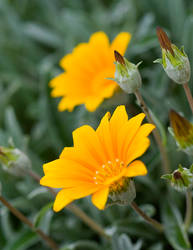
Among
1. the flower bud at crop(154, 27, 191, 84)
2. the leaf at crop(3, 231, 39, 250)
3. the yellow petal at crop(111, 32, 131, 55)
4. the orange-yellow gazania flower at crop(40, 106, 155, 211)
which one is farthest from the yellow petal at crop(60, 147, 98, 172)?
the yellow petal at crop(111, 32, 131, 55)

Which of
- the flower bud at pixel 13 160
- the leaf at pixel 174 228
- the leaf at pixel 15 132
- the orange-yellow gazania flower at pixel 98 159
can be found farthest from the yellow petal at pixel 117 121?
the leaf at pixel 15 132

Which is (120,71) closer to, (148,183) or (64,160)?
(64,160)

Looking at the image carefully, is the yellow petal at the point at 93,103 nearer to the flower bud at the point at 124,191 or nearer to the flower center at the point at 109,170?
the flower center at the point at 109,170

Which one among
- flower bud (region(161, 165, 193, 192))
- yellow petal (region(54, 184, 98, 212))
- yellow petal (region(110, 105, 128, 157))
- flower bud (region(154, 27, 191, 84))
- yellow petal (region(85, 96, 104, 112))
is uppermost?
yellow petal (region(85, 96, 104, 112))

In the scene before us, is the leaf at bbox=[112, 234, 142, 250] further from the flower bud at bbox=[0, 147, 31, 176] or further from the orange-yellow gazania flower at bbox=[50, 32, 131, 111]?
the orange-yellow gazania flower at bbox=[50, 32, 131, 111]

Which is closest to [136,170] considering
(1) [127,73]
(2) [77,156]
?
(2) [77,156]

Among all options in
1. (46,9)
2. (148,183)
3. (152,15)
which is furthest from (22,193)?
(46,9)
